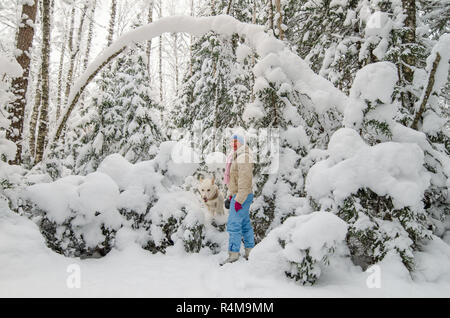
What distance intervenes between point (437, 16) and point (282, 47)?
188 inches

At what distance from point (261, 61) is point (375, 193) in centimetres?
324

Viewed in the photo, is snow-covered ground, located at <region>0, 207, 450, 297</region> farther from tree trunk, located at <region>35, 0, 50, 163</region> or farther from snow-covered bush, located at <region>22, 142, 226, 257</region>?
tree trunk, located at <region>35, 0, 50, 163</region>

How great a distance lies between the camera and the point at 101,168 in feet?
17.9

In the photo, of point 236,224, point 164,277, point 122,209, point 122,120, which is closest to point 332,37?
point 236,224

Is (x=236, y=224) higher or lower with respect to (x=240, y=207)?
lower

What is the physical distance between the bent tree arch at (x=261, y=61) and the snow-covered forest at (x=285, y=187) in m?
0.03

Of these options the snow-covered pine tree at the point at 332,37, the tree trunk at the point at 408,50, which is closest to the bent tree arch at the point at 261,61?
the tree trunk at the point at 408,50

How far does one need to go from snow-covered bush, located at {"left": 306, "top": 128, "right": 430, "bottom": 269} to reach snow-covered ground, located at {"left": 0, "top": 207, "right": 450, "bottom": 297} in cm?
30

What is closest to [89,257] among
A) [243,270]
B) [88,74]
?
[243,270]

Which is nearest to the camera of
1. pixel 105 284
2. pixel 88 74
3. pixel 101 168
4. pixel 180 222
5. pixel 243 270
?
pixel 105 284

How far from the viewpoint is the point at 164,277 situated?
148 inches

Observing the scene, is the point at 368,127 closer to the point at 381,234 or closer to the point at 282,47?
the point at 381,234

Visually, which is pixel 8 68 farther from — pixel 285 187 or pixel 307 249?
pixel 307 249

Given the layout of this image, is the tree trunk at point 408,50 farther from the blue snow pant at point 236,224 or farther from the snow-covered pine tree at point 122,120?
the snow-covered pine tree at point 122,120
